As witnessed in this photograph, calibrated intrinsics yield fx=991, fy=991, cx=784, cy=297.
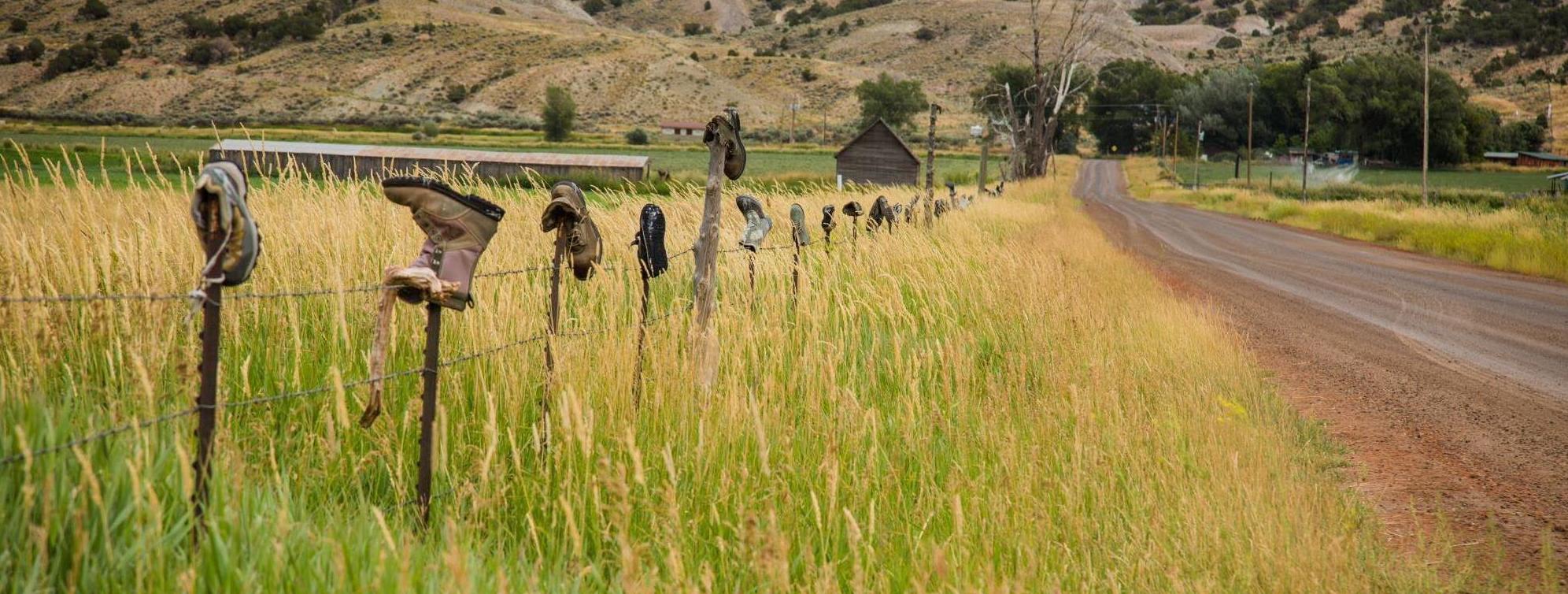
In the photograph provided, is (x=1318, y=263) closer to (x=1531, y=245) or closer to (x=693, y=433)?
(x=1531, y=245)

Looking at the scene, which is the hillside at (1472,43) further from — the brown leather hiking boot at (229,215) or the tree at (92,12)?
the tree at (92,12)

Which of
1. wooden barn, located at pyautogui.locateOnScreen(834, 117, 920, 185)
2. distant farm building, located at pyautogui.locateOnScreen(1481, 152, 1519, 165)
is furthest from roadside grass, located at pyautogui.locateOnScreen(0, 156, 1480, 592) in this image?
distant farm building, located at pyautogui.locateOnScreen(1481, 152, 1519, 165)

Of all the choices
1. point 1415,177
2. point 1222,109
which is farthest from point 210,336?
point 1222,109

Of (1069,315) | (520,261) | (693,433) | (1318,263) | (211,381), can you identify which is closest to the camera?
(211,381)

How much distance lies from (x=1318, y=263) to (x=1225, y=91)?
86277 mm

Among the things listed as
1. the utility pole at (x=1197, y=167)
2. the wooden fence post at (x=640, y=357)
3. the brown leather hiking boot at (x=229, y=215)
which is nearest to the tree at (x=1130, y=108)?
the utility pole at (x=1197, y=167)

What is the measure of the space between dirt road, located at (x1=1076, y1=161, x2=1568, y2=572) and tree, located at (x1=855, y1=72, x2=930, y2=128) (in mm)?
90901

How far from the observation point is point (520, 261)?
6.49 meters

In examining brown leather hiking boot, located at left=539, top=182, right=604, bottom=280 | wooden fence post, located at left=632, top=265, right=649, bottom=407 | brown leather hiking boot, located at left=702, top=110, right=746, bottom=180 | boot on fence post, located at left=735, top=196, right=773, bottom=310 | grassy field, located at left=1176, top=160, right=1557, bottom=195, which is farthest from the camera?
grassy field, located at left=1176, top=160, right=1557, bottom=195

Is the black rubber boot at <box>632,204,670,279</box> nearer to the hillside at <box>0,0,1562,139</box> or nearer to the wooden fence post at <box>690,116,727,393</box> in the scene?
the wooden fence post at <box>690,116,727,393</box>

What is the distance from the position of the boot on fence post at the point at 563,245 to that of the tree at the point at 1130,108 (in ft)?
372

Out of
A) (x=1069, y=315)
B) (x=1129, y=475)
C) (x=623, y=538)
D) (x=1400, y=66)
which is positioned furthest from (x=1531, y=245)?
(x=1400, y=66)

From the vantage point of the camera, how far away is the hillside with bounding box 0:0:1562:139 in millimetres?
106619

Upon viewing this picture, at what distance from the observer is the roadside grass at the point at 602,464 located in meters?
2.41
